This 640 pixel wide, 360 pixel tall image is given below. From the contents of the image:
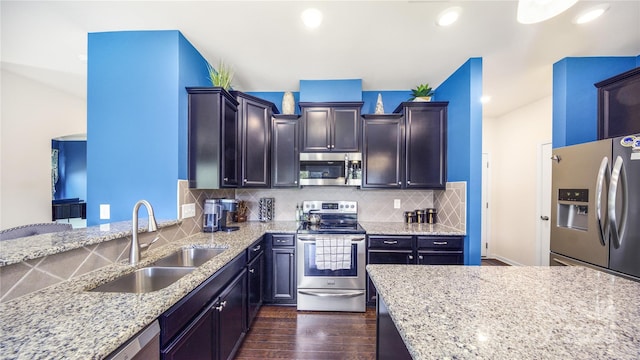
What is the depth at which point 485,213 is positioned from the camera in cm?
410

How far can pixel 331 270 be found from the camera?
244 centimetres

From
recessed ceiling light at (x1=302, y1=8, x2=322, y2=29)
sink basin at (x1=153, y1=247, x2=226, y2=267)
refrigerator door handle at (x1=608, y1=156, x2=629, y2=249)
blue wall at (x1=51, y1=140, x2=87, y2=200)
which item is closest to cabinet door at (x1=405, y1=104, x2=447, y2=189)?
refrigerator door handle at (x1=608, y1=156, x2=629, y2=249)

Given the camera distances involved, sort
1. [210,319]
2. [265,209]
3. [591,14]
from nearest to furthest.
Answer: [210,319] < [591,14] < [265,209]

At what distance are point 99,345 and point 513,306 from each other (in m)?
1.44

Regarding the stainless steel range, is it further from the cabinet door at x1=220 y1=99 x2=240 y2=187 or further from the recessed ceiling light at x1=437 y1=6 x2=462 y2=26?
the recessed ceiling light at x1=437 y1=6 x2=462 y2=26

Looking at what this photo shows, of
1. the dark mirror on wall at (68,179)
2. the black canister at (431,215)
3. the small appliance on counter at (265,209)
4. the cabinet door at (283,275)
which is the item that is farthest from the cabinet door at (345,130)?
the dark mirror on wall at (68,179)

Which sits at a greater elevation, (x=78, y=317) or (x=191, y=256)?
(x=78, y=317)

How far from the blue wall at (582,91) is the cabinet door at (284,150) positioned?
298cm

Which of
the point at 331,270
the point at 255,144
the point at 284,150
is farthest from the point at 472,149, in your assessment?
the point at 255,144

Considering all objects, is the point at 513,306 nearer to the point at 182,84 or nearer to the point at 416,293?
the point at 416,293

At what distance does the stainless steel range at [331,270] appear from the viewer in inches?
94.6

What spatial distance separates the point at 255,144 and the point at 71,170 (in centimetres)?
358

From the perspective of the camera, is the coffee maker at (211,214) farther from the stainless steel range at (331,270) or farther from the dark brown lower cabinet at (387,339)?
the dark brown lower cabinet at (387,339)

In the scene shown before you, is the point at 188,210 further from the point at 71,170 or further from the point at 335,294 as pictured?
the point at 71,170
